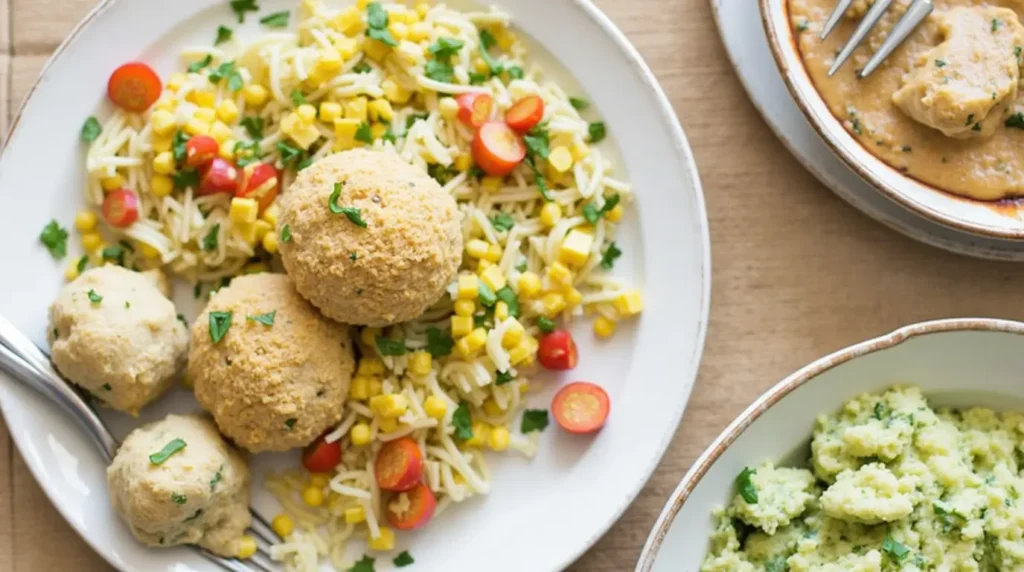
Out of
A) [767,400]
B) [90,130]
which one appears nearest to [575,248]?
[767,400]

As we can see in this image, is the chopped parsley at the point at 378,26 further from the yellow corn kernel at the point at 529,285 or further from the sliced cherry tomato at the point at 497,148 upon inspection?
the yellow corn kernel at the point at 529,285

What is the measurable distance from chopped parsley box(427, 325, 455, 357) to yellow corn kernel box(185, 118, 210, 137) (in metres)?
1.04

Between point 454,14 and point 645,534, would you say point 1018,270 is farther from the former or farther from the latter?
point 454,14

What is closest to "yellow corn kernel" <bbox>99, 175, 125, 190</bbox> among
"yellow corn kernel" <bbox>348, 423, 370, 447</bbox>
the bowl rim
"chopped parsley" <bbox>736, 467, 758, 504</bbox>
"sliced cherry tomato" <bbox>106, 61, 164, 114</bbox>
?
"sliced cherry tomato" <bbox>106, 61, 164, 114</bbox>

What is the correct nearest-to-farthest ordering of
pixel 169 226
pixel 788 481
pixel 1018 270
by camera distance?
pixel 788 481 → pixel 169 226 → pixel 1018 270

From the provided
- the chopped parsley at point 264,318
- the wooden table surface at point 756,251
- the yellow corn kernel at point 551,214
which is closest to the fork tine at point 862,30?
the wooden table surface at point 756,251

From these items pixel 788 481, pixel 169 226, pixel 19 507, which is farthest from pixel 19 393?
pixel 788 481

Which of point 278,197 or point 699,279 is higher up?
point 278,197

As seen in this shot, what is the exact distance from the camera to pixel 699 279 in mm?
3465

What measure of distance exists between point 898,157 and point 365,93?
184cm

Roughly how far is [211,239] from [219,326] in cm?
39

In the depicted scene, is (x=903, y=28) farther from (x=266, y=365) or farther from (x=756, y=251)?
(x=266, y=365)

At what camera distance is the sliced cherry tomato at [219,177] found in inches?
133

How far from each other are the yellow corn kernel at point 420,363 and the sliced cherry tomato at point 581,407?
468 mm
